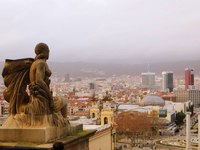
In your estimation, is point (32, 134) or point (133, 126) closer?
point (32, 134)

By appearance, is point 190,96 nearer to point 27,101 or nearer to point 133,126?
point 133,126

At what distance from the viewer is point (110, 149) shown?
26484 mm

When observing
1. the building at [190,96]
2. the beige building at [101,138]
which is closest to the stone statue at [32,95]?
the beige building at [101,138]

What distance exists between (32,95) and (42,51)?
1.92 feet

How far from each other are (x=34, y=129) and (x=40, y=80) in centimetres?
61

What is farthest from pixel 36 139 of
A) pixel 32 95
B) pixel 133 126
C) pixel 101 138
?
pixel 133 126

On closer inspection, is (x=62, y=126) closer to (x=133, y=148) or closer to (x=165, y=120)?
(x=133, y=148)

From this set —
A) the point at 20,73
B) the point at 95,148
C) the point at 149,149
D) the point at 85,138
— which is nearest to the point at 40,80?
the point at 20,73

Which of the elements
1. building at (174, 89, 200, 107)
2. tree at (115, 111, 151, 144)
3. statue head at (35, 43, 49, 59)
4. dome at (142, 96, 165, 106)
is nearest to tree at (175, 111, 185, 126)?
dome at (142, 96, 165, 106)

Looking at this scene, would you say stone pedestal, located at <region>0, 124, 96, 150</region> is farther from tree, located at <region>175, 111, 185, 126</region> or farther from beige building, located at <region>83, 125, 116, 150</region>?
tree, located at <region>175, 111, 185, 126</region>

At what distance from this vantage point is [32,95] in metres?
4.98

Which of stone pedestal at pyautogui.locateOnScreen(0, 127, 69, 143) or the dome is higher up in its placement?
stone pedestal at pyautogui.locateOnScreen(0, 127, 69, 143)

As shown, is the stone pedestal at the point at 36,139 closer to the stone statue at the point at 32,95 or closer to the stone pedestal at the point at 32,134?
the stone pedestal at the point at 32,134

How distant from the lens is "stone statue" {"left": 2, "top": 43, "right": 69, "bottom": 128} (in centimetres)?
488
